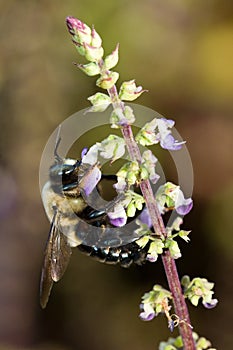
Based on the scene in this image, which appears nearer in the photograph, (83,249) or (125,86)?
(125,86)

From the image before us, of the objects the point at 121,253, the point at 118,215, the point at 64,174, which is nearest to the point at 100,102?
the point at 118,215

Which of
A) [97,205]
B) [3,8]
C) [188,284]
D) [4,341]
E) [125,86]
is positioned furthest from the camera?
[3,8]

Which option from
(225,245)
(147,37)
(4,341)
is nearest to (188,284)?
(225,245)

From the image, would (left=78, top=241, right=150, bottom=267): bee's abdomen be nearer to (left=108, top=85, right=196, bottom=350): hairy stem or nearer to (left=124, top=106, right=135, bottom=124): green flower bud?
(left=108, top=85, right=196, bottom=350): hairy stem

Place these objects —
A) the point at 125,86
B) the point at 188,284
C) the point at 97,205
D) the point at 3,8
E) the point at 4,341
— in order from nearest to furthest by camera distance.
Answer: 1. the point at 125,86
2. the point at 188,284
3. the point at 97,205
4. the point at 4,341
5. the point at 3,8

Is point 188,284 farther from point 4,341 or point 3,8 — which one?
point 3,8

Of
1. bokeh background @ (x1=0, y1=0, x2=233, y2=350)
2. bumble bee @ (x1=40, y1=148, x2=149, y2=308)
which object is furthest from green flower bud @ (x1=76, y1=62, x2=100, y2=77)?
bokeh background @ (x1=0, y1=0, x2=233, y2=350)
